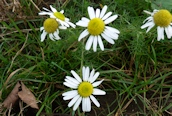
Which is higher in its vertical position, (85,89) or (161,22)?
(161,22)

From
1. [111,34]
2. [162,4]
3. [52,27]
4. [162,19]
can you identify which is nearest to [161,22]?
[162,19]

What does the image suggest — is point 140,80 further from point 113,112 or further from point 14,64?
point 14,64

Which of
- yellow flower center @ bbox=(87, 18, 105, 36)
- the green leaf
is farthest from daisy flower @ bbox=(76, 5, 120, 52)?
the green leaf

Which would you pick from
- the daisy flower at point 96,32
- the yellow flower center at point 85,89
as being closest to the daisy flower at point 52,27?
the daisy flower at point 96,32

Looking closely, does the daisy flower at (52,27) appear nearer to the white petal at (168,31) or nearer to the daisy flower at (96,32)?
the daisy flower at (96,32)

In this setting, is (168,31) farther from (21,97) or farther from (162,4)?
(21,97)

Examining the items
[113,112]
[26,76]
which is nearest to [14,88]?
[26,76]
